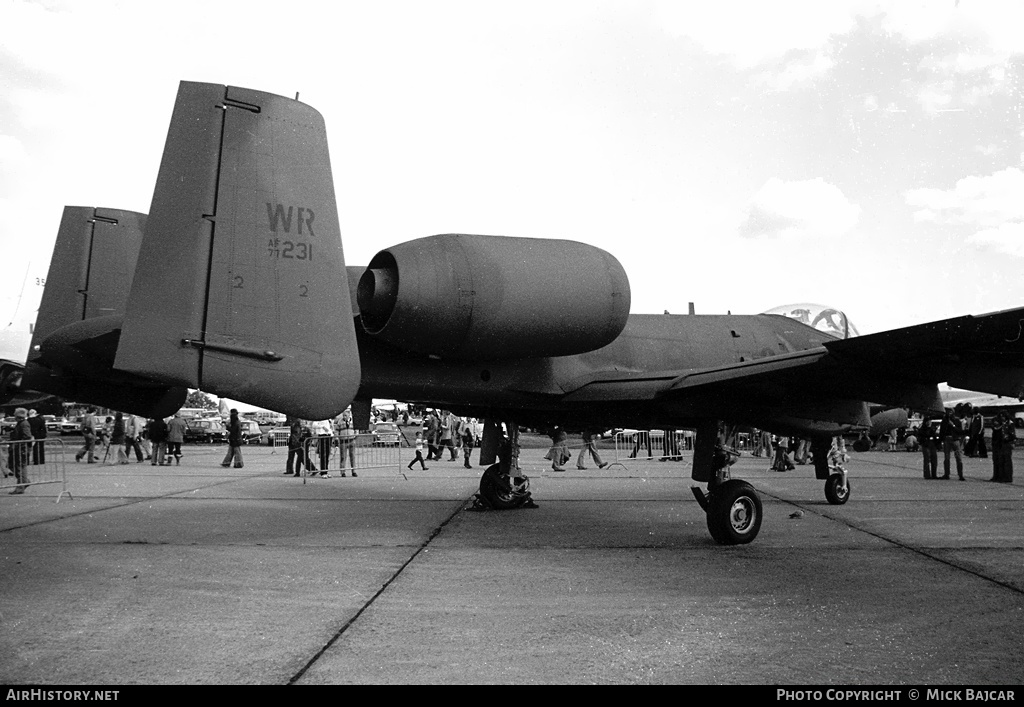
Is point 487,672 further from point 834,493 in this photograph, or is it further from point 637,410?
point 834,493

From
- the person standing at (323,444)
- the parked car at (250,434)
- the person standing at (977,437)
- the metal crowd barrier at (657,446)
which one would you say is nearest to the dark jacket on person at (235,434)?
the person standing at (323,444)

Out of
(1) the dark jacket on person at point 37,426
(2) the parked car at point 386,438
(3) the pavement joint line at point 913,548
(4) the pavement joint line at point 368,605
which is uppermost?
(1) the dark jacket on person at point 37,426

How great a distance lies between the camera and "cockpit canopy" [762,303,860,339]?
1183cm

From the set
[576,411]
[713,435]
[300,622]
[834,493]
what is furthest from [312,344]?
[834,493]

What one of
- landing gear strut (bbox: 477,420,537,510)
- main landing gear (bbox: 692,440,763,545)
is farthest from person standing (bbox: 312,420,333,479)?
main landing gear (bbox: 692,440,763,545)

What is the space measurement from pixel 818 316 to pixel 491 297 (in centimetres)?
652

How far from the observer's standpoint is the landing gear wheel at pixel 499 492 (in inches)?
452

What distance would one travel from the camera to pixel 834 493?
12.2m

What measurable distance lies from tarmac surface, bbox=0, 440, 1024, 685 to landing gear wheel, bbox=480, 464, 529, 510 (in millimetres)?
260

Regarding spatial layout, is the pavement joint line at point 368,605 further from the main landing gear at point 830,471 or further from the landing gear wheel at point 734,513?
the main landing gear at point 830,471

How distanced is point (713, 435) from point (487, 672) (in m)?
5.56

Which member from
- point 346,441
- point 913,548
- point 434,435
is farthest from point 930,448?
point 434,435

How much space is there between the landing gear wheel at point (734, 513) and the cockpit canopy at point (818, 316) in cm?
393

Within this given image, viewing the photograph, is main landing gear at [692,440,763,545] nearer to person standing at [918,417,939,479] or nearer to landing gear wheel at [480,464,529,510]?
landing gear wheel at [480,464,529,510]
